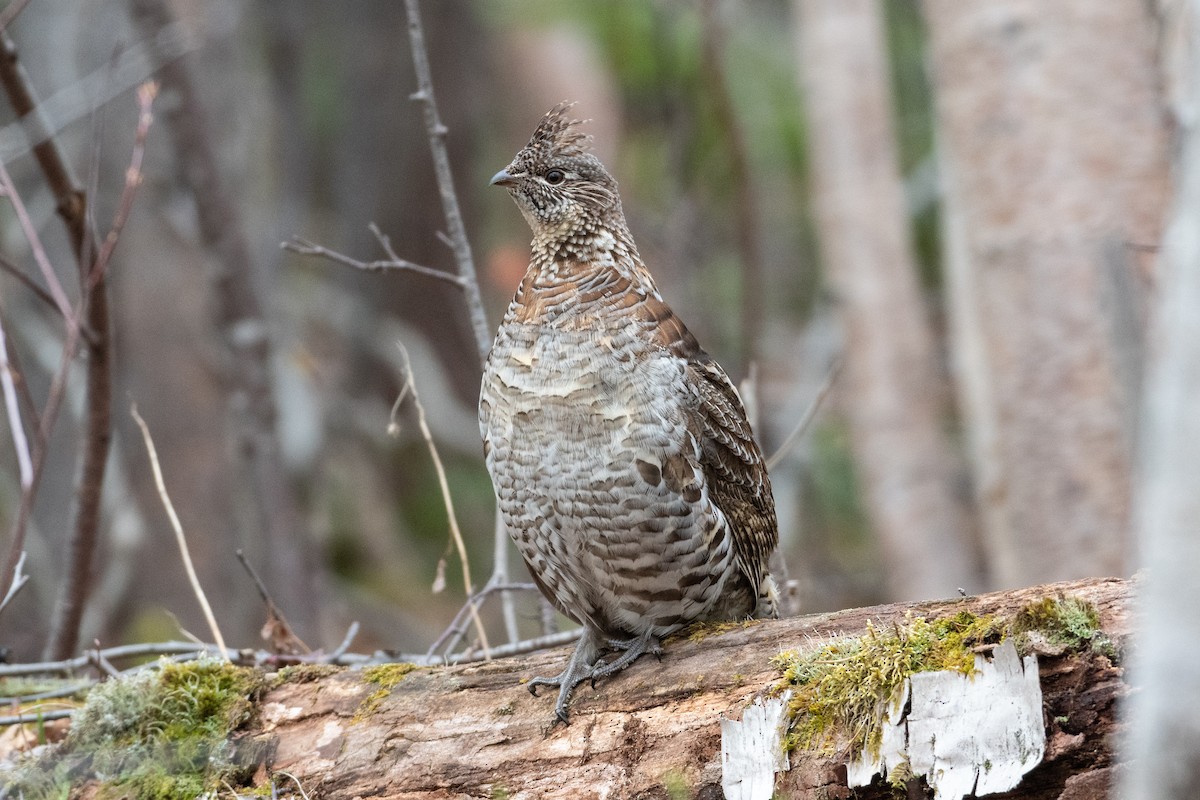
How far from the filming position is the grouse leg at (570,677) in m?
2.99

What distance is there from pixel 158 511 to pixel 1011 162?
667 centimetres

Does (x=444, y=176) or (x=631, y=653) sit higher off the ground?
(x=444, y=176)

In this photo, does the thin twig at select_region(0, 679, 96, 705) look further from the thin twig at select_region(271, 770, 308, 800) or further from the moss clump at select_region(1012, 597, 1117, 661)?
the moss clump at select_region(1012, 597, 1117, 661)

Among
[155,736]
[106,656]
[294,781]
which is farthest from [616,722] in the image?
[106,656]

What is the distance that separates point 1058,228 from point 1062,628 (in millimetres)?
3745

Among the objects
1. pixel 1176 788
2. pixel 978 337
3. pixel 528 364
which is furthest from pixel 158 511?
pixel 1176 788

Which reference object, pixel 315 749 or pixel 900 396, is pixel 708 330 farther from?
pixel 315 749

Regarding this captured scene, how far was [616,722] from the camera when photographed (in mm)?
2932

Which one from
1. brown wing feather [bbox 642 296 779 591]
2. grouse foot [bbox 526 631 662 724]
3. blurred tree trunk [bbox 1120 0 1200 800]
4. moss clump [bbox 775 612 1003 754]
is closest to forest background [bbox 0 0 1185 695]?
grouse foot [bbox 526 631 662 724]

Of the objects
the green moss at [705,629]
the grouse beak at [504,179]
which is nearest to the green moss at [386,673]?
the green moss at [705,629]

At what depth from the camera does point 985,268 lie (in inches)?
236

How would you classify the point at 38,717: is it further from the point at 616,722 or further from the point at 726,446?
the point at 726,446

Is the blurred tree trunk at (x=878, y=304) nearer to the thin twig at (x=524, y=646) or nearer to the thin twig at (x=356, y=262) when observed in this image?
the thin twig at (x=524, y=646)

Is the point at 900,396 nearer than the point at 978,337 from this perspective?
No
